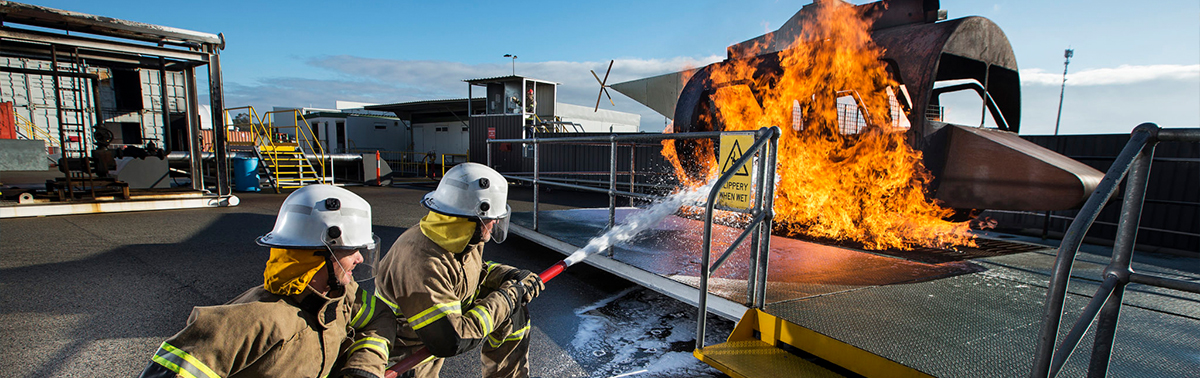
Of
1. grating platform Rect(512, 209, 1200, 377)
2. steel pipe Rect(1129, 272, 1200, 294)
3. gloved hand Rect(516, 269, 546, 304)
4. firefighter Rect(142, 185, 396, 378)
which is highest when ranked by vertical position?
steel pipe Rect(1129, 272, 1200, 294)

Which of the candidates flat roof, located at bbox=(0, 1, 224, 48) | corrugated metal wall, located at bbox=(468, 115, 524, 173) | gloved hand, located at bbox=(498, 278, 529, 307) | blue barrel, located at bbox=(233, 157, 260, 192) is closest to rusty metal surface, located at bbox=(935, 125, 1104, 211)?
gloved hand, located at bbox=(498, 278, 529, 307)

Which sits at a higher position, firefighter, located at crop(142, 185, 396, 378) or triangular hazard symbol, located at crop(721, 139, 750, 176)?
triangular hazard symbol, located at crop(721, 139, 750, 176)

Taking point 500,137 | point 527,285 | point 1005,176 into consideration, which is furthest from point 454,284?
point 500,137

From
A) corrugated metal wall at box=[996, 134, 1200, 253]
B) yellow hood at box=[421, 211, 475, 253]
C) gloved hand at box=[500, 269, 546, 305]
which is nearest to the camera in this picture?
yellow hood at box=[421, 211, 475, 253]

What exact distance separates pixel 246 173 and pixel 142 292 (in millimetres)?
11199

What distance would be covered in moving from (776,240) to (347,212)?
4.75 metres

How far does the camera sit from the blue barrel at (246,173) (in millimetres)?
13867

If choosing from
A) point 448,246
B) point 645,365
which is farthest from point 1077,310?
point 448,246

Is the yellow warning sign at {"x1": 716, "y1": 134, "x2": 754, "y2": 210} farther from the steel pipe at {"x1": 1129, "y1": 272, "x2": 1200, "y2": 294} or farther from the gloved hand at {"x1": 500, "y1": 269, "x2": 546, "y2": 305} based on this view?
the steel pipe at {"x1": 1129, "y1": 272, "x2": 1200, "y2": 294}

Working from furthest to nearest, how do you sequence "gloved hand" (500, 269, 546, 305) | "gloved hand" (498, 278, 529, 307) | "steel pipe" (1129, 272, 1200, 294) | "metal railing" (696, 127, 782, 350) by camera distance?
"metal railing" (696, 127, 782, 350) < "gloved hand" (500, 269, 546, 305) < "gloved hand" (498, 278, 529, 307) < "steel pipe" (1129, 272, 1200, 294)

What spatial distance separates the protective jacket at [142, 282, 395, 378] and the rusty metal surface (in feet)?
15.9

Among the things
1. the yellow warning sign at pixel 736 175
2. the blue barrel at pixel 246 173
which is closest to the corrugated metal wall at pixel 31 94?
the blue barrel at pixel 246 173

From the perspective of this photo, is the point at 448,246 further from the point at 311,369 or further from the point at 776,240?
the point at 776,240

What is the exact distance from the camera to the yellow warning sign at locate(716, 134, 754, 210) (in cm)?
317
